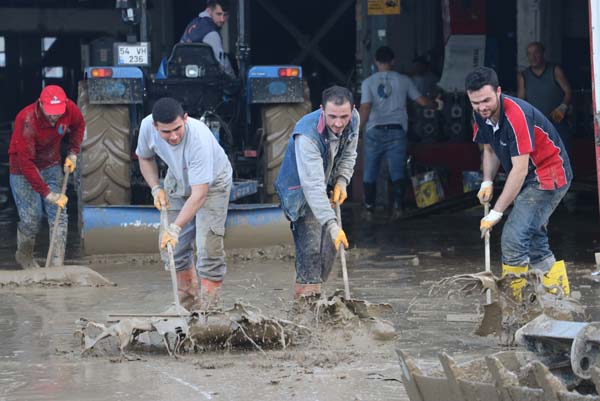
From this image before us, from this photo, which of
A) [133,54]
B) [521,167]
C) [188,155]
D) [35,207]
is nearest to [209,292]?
[188,155]

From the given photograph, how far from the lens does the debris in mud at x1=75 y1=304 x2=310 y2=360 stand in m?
7.12

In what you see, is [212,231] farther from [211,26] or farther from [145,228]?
[211,26]

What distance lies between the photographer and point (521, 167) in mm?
7590

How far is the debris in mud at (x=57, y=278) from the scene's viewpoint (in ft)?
31.8

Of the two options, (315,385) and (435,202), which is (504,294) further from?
(435,202)

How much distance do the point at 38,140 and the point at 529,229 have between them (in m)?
4.30

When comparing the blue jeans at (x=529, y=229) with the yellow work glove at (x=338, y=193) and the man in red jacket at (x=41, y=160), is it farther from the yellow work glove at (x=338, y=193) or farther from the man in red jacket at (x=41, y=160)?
the man in red jacket at (x=41, y=160)

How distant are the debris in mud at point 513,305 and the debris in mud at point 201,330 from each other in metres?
1.03

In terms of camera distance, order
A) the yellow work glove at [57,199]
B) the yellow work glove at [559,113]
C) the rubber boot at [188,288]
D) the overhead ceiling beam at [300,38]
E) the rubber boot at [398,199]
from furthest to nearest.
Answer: the overhead ceiling beam at [300,38], the rubber boot at [398,199], the yellow work glove at [559,113], the yellow work glove at [57,199], the rubber boot at [188,288]

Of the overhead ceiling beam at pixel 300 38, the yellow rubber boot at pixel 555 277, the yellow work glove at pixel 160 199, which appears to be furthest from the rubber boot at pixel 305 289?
the overhead ceiling beam at pixel 300 38

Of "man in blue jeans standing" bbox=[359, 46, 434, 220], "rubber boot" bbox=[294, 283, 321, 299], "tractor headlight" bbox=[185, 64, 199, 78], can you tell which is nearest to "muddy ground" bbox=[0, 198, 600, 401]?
"rubber boot" bbox=[294, 283, 321, 299]

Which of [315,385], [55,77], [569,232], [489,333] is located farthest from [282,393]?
[55,77]

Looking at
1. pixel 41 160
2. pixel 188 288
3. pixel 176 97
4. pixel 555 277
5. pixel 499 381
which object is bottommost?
pixel 188 288

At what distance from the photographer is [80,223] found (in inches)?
468
